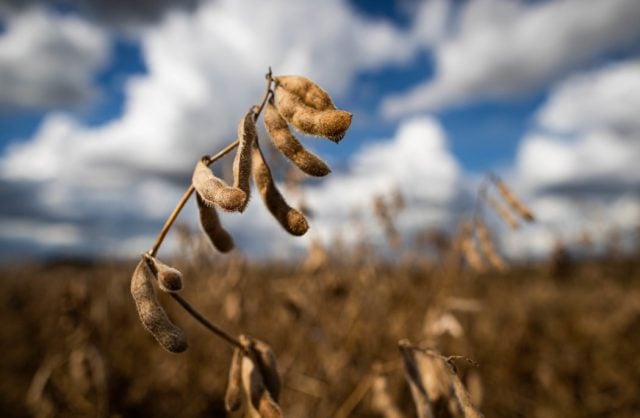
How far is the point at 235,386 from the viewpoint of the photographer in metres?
1.26

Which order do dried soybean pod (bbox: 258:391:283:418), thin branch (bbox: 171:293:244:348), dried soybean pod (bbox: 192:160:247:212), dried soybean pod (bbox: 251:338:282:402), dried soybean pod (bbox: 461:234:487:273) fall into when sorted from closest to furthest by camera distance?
dried soybean pod (bbox: 192:160:247:212), thin branch (bbox: 171:293:244:348), dried soybean pod (bbox: 258:391:283:418), dried soybean pod (bbox: 251:338:282:402), dried soybean pod (bbox: 461:234:487:273)

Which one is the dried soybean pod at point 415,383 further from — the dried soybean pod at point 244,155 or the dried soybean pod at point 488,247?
the dried soybean pod at point 488,247

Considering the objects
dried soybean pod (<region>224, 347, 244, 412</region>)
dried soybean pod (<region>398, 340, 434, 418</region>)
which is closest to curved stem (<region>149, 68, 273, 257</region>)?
dried soybean pod (<region>224, 347, 244, 412</region>)

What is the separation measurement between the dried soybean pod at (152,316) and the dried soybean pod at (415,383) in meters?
0.63

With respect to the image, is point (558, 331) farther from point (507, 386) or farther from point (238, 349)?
point (238, 349)

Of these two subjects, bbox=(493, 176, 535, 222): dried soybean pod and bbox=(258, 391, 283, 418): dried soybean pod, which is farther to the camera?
bbox=(493, 176, 535, 222): dried soybean pod

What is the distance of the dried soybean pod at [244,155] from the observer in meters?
1.01

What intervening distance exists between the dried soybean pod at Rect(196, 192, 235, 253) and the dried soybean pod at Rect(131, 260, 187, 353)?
182mm

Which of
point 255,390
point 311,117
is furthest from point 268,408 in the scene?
point 311,117

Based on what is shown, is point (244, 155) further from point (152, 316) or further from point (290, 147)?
point (152, 316)

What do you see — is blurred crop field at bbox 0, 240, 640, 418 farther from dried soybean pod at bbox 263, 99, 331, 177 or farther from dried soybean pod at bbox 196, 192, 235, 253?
dried soybean pod at bbox 263, 99, 331, 177

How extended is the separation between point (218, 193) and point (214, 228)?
0.99 ft

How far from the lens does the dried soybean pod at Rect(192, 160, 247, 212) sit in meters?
0.94

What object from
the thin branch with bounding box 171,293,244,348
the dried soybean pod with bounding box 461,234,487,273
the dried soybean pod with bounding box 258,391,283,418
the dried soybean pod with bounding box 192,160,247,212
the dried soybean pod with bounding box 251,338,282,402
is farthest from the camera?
the dried soybean pod with bounding box 461,234,487,273
